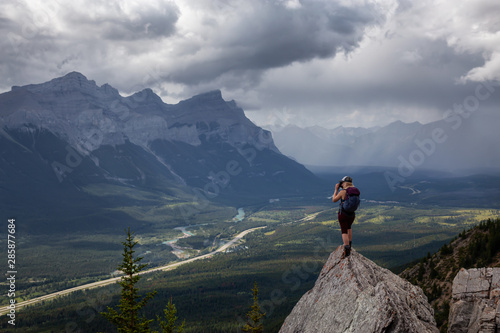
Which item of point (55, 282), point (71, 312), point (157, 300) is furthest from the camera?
point (55, 282)

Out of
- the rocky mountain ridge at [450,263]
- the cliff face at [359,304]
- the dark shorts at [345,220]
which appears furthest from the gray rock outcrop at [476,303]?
the rocky mountain ridge at [450,263]

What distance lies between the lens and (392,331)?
15.2 m

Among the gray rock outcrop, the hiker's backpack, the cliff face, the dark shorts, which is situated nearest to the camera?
the cliff face

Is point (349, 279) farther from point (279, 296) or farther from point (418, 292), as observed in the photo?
point (279, 296)

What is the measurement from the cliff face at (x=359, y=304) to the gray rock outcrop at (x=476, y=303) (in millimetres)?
2863

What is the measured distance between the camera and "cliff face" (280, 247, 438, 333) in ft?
51.2

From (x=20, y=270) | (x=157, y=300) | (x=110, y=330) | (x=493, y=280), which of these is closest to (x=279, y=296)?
(x=157, y=300)

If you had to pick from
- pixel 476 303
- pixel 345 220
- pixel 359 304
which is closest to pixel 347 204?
pixel 345 220

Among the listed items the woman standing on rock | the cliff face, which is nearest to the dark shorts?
the woman standing on rock

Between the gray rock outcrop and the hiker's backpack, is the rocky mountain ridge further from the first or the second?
the hiker's backpack

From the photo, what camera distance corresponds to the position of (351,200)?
65.9 ft

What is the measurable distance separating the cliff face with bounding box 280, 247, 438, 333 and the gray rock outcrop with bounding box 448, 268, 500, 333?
113 inches

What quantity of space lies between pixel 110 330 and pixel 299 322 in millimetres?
117525

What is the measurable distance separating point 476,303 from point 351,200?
33.4 feet
